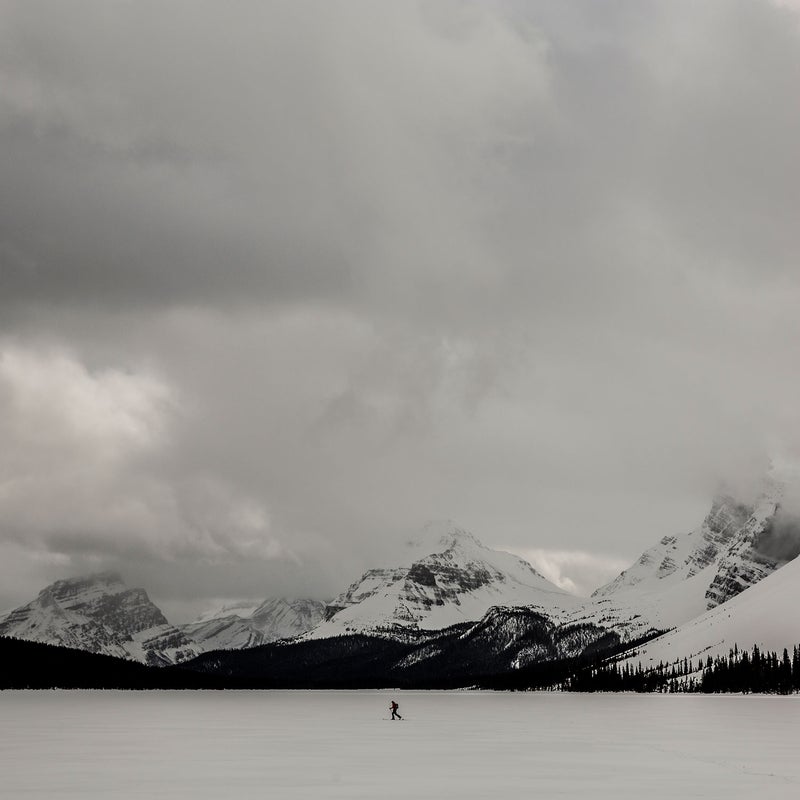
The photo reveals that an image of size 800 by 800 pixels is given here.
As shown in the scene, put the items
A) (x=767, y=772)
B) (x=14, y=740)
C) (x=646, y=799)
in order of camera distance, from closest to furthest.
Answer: (x=646, y=799)
(x=767, y=772)
(x=14, y=740)

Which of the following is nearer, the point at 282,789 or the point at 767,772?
the point at 282,789

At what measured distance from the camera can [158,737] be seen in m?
102

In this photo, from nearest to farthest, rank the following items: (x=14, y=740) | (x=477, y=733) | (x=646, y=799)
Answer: (x=646, y=799), (x=14, y=740), (x=477, y=733)

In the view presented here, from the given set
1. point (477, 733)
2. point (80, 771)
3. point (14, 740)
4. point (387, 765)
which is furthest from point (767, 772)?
point (14, 740)

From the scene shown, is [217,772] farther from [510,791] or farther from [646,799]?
[646,799]

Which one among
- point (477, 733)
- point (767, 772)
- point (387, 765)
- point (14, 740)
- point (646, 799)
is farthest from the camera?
point (477, 733)

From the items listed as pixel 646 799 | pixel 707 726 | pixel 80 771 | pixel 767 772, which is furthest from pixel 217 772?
pixel 707 726

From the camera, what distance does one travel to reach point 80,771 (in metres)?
62.6

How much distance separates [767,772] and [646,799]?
672 inches

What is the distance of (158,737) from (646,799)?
64350mm

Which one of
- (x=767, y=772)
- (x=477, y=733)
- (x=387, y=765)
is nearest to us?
(x=767, y=772)

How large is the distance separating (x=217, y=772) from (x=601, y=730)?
64.0 m

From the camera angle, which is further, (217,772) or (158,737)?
(158,737)

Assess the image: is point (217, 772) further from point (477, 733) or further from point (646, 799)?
point (477, 733)
